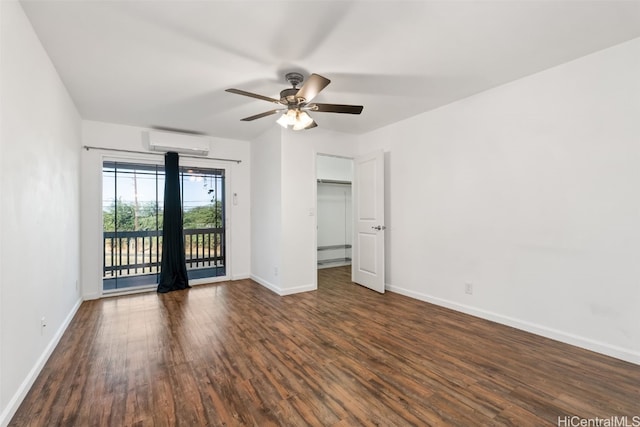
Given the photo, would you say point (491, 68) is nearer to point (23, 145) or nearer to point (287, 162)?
point (287, 162)

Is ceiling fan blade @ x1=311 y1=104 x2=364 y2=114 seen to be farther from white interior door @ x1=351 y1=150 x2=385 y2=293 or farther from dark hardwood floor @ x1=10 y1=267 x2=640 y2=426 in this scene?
dark hardwood floor @ x1=10 y1=267 x2=640 y2=426

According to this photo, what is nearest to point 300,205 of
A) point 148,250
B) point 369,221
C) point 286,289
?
point 369,221

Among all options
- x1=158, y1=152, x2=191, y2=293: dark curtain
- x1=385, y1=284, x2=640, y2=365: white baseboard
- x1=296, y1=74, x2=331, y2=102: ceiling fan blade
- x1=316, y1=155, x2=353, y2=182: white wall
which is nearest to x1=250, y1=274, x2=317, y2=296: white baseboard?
x1=158, y1=152, x2=191, y2=293: dark curtain

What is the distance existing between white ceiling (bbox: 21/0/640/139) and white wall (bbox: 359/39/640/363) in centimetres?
27

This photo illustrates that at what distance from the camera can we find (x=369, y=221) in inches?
178

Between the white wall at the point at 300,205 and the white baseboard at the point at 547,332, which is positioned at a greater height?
the white wall at the point at 300,205

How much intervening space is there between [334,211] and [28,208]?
5220mm

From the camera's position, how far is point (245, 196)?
17.6 ft

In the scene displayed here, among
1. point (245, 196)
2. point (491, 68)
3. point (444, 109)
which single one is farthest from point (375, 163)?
point (245, 196)

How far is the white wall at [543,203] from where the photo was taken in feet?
7.73

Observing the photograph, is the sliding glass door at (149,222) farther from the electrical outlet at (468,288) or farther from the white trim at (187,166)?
the electrical outlet at (468,288)

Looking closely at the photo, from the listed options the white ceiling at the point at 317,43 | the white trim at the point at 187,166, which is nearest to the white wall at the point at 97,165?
the white trim at the point at 187,166

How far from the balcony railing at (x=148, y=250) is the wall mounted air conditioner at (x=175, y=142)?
1.34 m

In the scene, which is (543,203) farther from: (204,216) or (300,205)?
(204,216)
